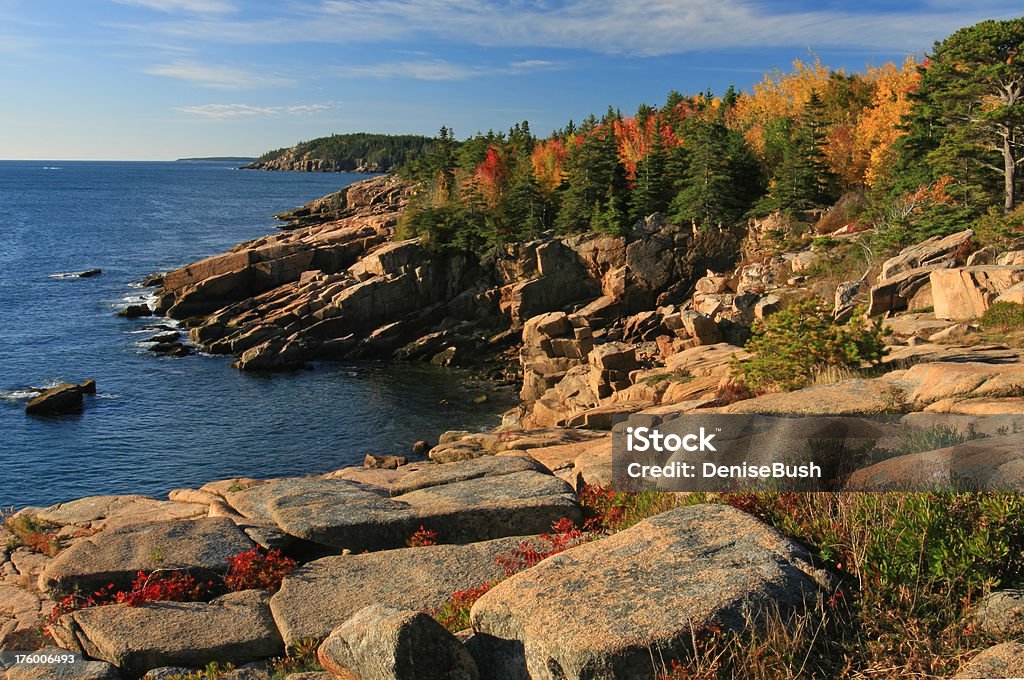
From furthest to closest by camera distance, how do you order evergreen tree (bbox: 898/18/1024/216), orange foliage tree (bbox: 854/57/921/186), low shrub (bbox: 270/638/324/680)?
orange foliage tree (bbox: 854/57/921/186) → evergreen tree (bbox: 898/18/1024/216) → low shrub (bbox: 270/638/324/680)

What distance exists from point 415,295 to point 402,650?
5119 cm

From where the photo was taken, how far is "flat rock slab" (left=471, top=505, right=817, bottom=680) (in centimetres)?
730

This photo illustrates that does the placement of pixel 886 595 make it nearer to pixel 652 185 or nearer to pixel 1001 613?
pixel 1001 613

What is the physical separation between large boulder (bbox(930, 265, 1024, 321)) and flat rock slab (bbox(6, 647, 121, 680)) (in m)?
22.7

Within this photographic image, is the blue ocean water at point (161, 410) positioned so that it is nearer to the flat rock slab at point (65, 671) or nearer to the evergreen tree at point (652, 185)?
the evergreen tree at point (652, 185)

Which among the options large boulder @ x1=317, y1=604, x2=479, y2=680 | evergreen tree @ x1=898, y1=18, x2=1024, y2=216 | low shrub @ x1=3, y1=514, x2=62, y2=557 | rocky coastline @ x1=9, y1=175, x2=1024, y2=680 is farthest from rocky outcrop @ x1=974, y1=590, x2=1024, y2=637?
evergreen tree @ x1=898, y1=18, x2=1024, y2=216

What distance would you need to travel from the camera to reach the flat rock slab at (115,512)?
1642 cm

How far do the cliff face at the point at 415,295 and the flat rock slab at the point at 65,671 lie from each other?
41.7 m

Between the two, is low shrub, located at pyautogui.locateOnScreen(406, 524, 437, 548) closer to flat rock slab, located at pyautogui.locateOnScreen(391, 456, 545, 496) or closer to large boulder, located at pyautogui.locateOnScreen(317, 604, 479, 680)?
flat rock slab, located at pyautogui.locateOnScreen(391, 456, 545, 496)

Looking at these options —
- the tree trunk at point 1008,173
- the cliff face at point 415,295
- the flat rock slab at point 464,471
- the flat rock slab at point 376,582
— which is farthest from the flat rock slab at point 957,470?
the cliff face at point 415,295

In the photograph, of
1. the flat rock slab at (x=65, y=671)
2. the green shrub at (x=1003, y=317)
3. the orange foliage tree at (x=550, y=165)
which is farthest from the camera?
the orange foliage tree at (x=550, y=165)

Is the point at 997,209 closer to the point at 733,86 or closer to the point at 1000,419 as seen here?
the point at 1000,419

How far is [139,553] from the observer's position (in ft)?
38.8

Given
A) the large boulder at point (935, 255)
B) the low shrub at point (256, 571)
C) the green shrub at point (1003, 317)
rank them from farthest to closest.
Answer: the large boulder at point (935, 255)
the green shrub at point (1003, 317)
the low shrub at point (256, 571)
